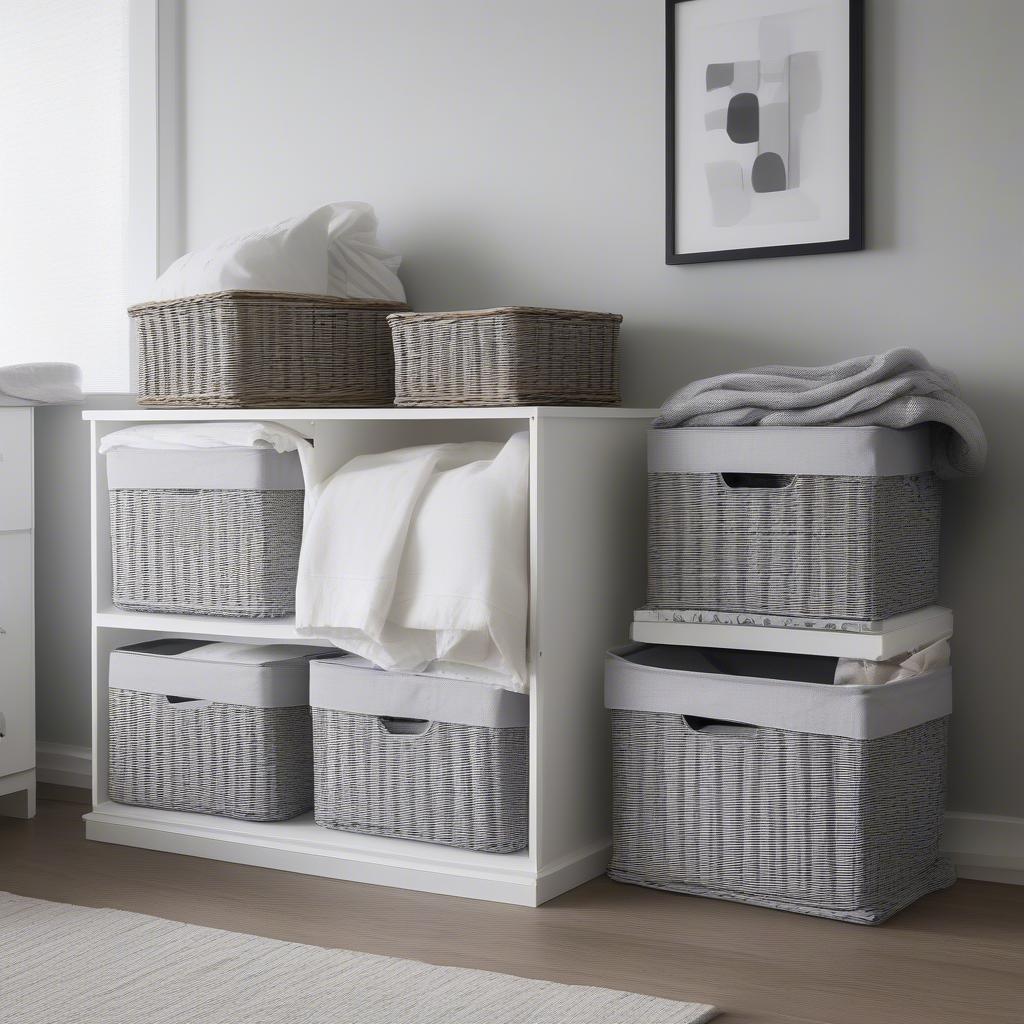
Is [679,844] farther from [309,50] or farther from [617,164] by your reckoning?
[309,50]

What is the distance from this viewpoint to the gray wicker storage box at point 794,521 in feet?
5.89

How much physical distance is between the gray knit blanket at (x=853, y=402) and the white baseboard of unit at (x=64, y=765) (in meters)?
1.45

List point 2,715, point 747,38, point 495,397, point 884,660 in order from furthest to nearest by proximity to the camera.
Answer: point 2,715
point 747,38
point 495,397
point 884,660

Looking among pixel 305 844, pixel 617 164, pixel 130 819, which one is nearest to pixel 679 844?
pixel 305 844

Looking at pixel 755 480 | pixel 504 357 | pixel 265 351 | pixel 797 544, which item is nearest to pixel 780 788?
pixel 797 544

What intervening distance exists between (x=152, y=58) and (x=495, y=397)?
1.24m

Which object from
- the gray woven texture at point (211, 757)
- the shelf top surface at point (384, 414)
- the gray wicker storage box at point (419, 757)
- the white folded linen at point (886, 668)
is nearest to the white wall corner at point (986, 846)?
the white folded linen at point (886, 668)

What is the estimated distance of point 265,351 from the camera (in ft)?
6.93

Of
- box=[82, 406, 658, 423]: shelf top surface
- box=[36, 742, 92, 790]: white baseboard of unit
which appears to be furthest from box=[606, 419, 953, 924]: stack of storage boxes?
box=[36, 742, 92, 790]: white baseboard of unit

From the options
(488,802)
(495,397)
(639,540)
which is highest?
(495,397)

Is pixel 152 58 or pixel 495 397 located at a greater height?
pixel 152 58

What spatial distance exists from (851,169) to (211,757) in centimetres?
136

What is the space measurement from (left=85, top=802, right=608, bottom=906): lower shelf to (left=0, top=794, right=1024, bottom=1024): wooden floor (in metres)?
0.02

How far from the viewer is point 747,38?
6.95 ft
